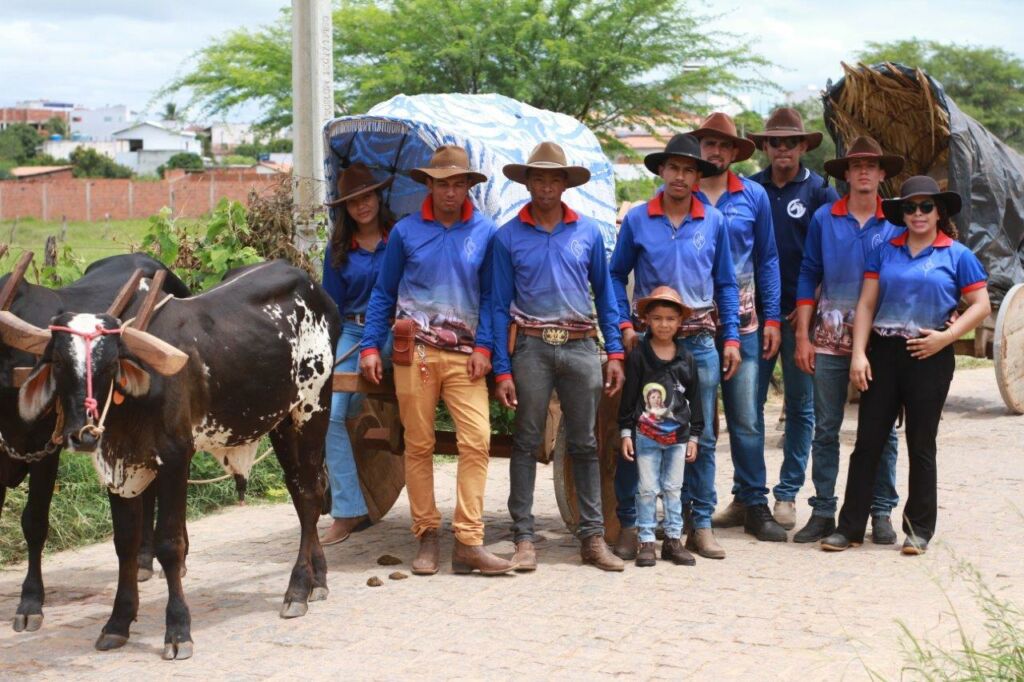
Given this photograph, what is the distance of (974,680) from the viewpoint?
426 centimetres

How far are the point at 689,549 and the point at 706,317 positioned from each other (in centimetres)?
131

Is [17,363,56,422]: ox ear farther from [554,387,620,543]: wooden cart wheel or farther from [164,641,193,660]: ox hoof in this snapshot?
[554,387,620,543]: wooden cart wheel

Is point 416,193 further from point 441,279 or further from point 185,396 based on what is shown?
point 185,396

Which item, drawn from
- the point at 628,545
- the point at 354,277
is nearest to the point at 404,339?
the point at 354,277

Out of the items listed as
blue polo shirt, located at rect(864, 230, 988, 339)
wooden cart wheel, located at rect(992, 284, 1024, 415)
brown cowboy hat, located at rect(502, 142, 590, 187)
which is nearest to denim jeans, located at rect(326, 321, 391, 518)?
brown cowboy hat, located at rect(502, 142, 590, 187)

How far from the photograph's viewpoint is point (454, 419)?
6.92 m

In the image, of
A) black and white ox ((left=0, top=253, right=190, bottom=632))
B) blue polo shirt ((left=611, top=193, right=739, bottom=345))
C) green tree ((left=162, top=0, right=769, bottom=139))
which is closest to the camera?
black and white ox ((left=0, top=253, right=190, bottom=632))

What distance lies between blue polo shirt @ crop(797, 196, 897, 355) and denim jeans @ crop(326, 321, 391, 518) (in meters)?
2.63

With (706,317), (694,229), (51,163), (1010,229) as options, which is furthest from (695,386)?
(51,163)

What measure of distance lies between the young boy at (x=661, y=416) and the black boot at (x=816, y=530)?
902 millimetres

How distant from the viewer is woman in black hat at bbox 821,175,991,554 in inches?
281

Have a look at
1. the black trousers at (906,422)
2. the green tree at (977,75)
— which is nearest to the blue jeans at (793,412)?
the black trousers at (906,422)

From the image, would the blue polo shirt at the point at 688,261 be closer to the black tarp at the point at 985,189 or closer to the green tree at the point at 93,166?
the black tarp at the point at 985,189

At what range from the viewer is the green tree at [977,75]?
128 feet
